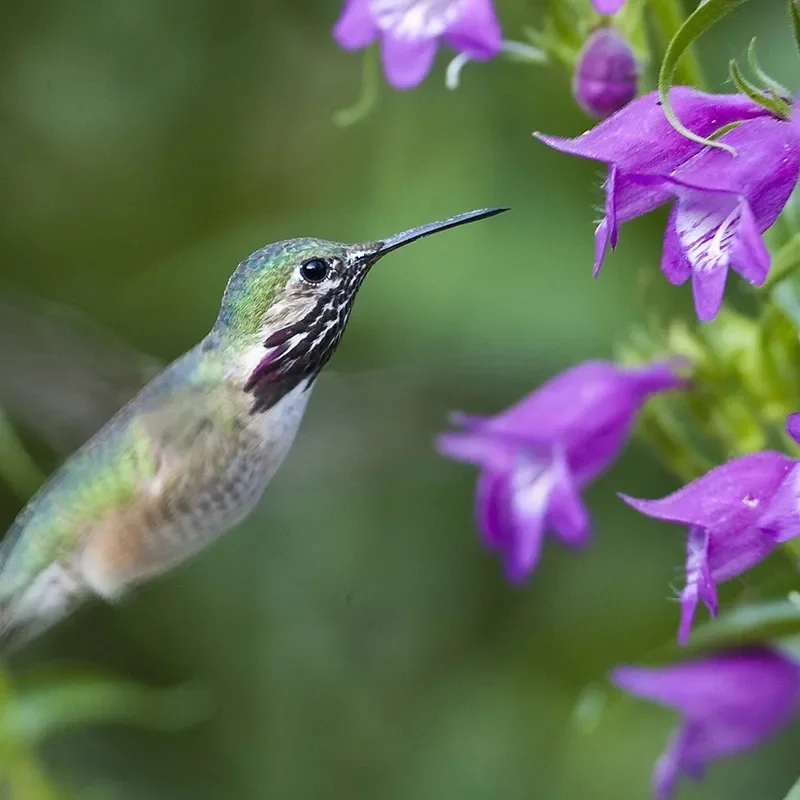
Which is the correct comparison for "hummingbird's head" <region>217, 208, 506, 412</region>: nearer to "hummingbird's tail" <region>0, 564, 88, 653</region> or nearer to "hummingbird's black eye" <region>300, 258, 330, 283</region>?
"hummingbird's black eye" <region>300, 258, 330, 283</region>

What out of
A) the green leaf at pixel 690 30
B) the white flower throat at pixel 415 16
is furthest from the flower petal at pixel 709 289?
the white flower throat at pixel 415 16

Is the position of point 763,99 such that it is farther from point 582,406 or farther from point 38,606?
point 38,606

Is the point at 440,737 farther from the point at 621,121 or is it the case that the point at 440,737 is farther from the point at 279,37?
the point at 621,121

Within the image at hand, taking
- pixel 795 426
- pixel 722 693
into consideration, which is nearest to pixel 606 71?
pixel 795 426

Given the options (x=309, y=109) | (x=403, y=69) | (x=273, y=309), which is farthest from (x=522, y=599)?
(x=273, y=309)

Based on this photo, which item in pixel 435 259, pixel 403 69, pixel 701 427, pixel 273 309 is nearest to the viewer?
pixel 273 309
